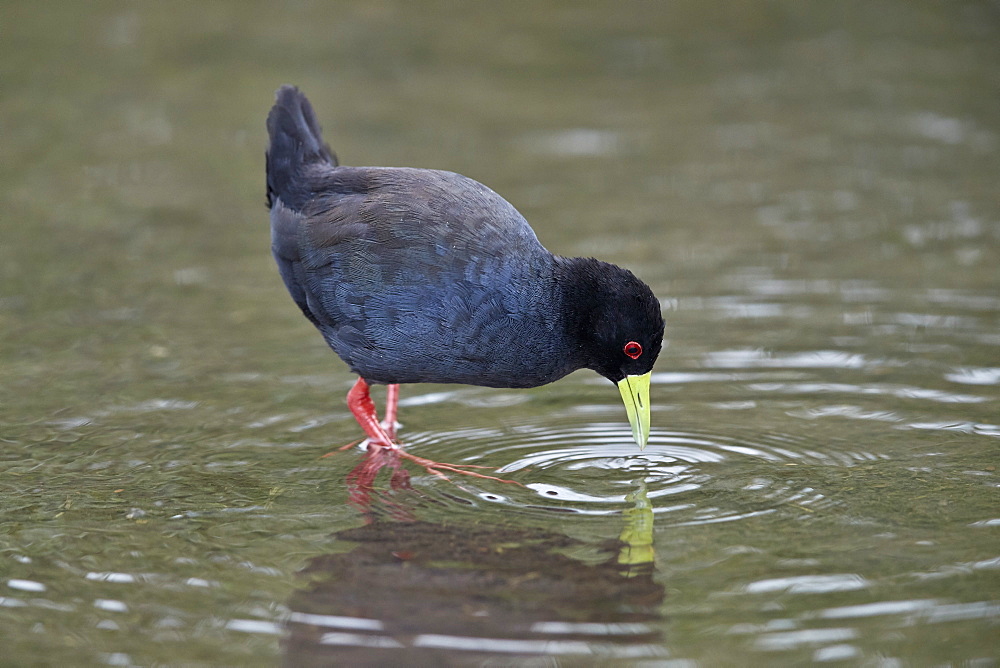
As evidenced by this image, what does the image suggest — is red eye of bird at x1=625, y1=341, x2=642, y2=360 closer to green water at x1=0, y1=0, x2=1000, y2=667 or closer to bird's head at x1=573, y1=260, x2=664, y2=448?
bird's head at x1=573, y1=260, x2=664, y2=448

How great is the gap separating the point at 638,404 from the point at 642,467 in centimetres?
32

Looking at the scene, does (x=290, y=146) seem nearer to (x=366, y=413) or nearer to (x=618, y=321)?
(x=366, y=413)

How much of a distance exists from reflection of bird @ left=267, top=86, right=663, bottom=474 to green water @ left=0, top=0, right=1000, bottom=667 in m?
0.55

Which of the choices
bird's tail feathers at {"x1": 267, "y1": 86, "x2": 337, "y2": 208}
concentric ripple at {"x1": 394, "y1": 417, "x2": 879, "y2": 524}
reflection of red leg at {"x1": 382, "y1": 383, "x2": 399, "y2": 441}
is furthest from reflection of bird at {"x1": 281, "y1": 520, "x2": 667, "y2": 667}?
bird's tail feathers at {"x1": 267, "y1": 86, "x2": 337, "y2": 208}

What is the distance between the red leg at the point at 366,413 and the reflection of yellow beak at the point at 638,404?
1.23m

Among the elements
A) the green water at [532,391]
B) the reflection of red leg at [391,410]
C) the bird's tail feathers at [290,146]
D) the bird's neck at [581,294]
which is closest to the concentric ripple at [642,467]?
the green water at [532,391]

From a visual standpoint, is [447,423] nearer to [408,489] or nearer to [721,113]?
[408,489]

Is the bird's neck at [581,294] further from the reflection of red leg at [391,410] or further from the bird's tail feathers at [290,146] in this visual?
the bird's tail feathers at [290,146]

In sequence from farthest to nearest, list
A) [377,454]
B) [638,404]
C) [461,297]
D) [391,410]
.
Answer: [391,410] → [377,454] → [638,404] → [461,297]

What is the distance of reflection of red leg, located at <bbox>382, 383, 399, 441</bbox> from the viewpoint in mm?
6371

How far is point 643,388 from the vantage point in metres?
5.57

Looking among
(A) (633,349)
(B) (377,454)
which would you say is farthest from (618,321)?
(B) (377,454)

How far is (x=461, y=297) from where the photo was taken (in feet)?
17.5

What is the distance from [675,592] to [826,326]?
3340mm
